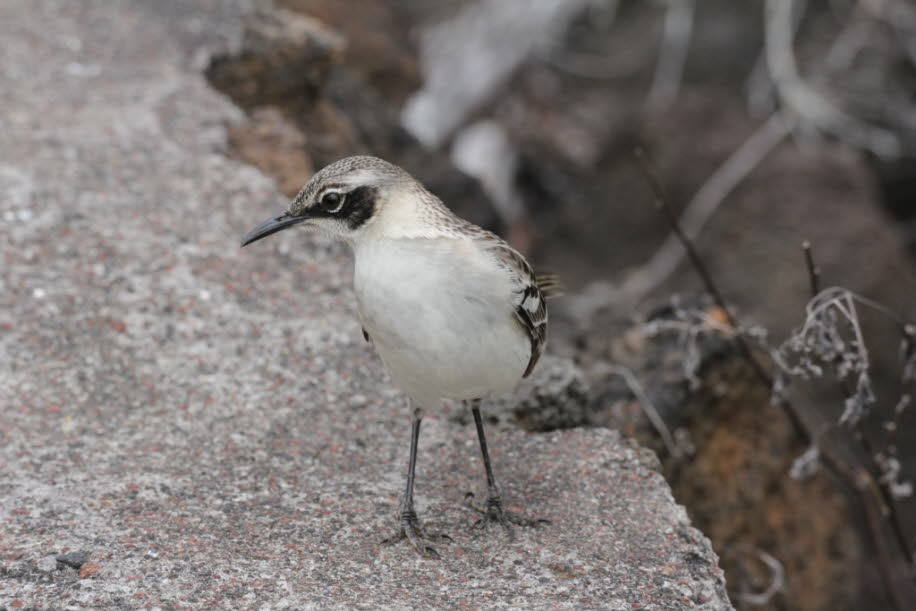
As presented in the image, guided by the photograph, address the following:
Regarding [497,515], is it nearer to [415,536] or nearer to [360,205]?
[415,536]

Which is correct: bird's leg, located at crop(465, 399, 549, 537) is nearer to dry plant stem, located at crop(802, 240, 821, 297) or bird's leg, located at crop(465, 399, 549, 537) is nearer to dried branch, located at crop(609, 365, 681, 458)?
dried branch, located at crop(609, 365, 681, 458)

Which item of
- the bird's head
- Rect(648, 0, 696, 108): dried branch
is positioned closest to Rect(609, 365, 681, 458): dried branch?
the bird's head

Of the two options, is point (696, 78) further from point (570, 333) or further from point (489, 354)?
point (489, 354)

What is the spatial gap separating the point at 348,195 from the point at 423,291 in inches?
18.9

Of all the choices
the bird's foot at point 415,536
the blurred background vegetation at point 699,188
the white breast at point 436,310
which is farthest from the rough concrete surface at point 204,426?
the white breast at point 436,310

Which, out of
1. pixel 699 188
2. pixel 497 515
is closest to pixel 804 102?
pixel 699 188

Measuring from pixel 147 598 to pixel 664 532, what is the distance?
1.87 meters

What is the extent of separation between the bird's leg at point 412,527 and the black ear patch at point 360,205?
79 cm

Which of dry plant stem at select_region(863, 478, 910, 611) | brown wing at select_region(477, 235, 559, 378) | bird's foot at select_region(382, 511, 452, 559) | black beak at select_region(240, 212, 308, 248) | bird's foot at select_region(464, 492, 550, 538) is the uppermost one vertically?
black beak at select_region(240, 212, 308, 248)

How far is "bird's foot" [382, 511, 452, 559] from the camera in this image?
389cm

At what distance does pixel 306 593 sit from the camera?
3586mm

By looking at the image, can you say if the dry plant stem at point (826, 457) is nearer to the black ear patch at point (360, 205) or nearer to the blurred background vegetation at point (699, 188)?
the blurred background vegetation at point (699, 188)

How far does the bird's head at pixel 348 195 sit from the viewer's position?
3.83m

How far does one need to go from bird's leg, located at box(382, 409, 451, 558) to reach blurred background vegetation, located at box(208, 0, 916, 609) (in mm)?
893
